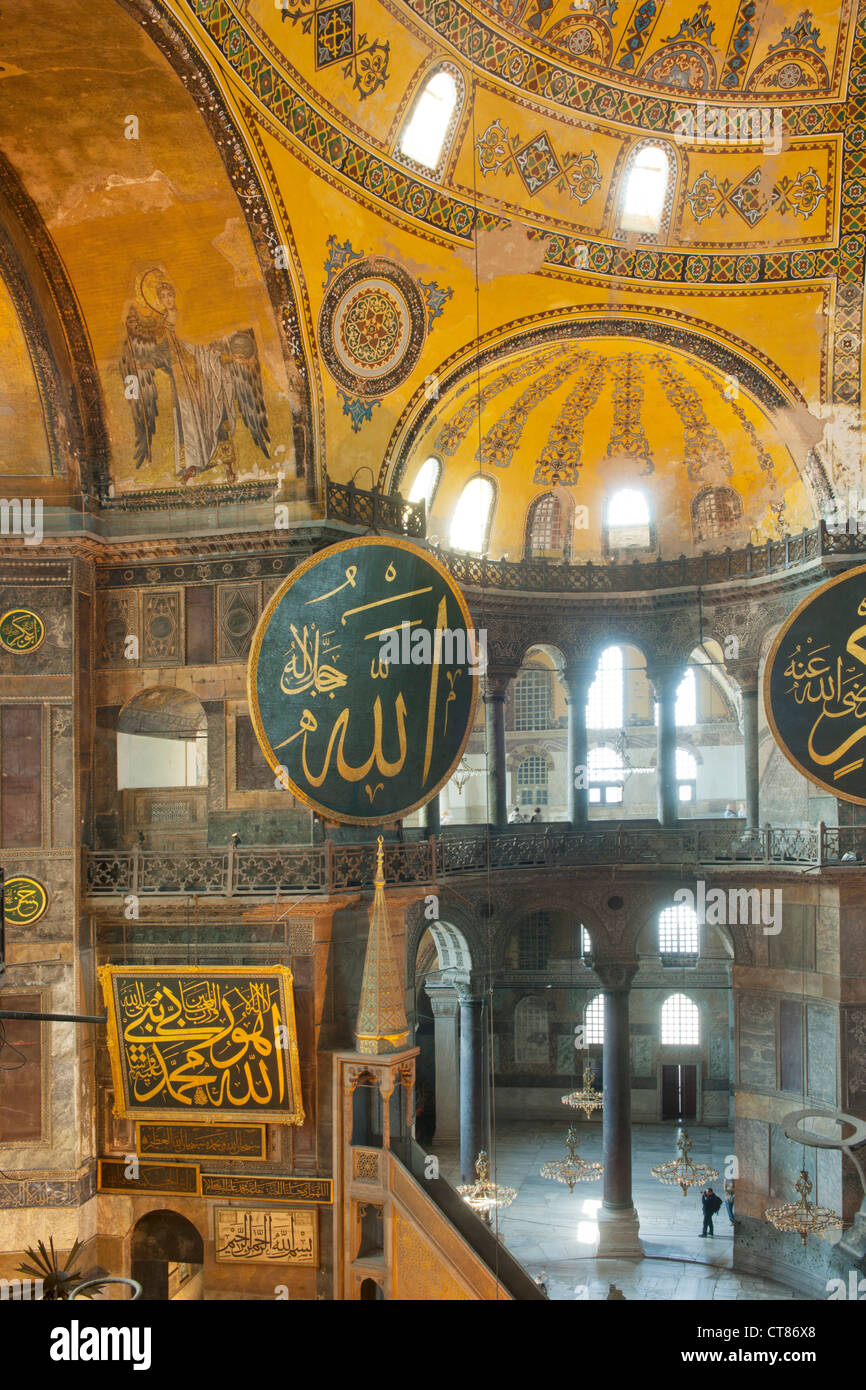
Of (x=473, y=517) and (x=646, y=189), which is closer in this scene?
(x=646, y=189)

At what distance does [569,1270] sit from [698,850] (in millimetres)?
5252

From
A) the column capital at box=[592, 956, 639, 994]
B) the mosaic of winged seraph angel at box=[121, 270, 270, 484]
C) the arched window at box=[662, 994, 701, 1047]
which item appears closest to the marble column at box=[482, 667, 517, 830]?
the column capital at box=[592, 956, 639, 994]

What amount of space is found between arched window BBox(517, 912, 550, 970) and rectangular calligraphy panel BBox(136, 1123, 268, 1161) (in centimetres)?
1149

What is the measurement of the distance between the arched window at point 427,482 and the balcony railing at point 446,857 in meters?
4.04

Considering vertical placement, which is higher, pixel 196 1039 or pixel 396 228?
pixel 396 228

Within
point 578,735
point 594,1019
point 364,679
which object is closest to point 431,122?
point 364,679

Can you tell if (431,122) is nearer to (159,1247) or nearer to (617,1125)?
(159,1247)

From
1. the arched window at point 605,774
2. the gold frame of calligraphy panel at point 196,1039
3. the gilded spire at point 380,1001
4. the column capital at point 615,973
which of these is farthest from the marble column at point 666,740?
the gold frame of calligraphy panel at point 196,1039

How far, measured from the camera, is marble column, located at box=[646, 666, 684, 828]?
650 inches

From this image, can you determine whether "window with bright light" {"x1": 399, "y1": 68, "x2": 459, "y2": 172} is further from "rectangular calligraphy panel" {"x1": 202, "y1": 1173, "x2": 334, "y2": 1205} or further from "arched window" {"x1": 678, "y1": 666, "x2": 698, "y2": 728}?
"arched window" {"x1": 678, "y1": 666, "x2": 698, "y2": 728}

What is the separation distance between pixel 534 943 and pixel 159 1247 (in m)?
11.9

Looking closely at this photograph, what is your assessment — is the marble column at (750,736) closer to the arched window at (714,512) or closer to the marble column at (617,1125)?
the arched window at (714,512)

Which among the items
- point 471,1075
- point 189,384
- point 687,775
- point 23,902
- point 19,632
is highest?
point 189,384

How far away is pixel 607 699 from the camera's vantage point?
24.1m
